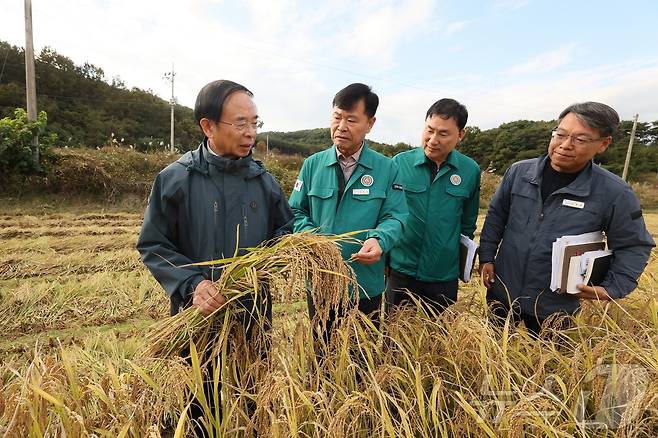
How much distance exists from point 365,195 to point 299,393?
108 cm

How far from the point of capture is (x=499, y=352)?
5.09ft

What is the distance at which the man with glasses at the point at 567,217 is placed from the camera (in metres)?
1.82

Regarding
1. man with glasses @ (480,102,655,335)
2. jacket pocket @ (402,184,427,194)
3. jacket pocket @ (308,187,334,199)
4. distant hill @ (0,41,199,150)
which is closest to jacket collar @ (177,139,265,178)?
jacket pocket @ (308,187,334,199)

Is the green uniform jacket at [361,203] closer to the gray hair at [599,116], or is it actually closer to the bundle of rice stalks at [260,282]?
the bundle of rice stalks at [260,282]

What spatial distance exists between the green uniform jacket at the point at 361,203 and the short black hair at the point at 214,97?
691mm

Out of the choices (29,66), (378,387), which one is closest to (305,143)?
(29,66)

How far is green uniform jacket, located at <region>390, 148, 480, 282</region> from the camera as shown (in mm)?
2354

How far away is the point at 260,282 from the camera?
1.41m

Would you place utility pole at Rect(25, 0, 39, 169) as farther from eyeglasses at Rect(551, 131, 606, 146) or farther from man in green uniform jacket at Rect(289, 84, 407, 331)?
eyeglasses at Rect(551, 131, 606, 146)

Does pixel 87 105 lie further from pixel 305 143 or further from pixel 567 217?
pixel 567 217

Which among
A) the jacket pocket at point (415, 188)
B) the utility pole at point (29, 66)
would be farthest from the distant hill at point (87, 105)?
the jacket pocket at point (415, 188)

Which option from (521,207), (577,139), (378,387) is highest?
(577,139)

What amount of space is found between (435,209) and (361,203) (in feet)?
2.00

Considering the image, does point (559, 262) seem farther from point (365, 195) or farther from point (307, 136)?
point (307, 136)
